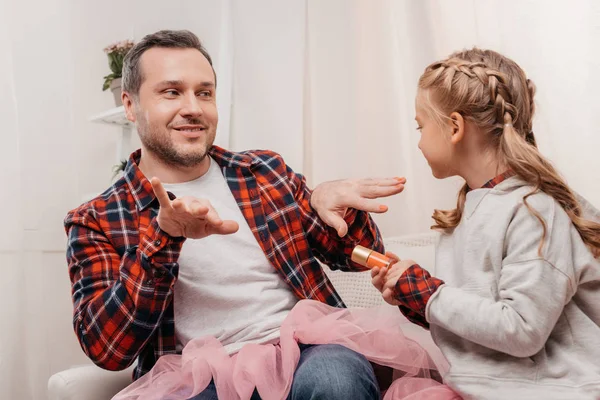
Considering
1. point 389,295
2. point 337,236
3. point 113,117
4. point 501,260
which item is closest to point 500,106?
point 501,260

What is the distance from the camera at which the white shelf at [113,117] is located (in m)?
2.18

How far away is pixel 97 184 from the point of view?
7.66 feet

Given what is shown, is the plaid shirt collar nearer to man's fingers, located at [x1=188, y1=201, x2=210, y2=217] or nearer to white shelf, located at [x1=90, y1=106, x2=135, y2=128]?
man's fingers, located at [x1=188, y1=201, x2=210, y2=217]

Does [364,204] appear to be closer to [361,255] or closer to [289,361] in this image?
[361,255]

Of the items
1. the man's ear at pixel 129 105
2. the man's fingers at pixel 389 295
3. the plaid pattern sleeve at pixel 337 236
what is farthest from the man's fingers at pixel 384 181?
the man's ear at pixel 129 105

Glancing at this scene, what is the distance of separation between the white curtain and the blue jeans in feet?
2.39

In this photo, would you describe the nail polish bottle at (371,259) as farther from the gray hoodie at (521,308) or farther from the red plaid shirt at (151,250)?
the red plaid shirt at (151,250)

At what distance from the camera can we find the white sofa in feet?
4.42

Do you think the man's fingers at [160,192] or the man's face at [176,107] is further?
the man's face at [176,107]

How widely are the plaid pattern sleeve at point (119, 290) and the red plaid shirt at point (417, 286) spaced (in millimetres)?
422

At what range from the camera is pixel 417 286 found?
1149mm

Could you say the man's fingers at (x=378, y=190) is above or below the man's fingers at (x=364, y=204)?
above

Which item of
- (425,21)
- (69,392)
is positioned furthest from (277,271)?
(425,21)

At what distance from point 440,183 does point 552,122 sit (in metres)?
0.37
